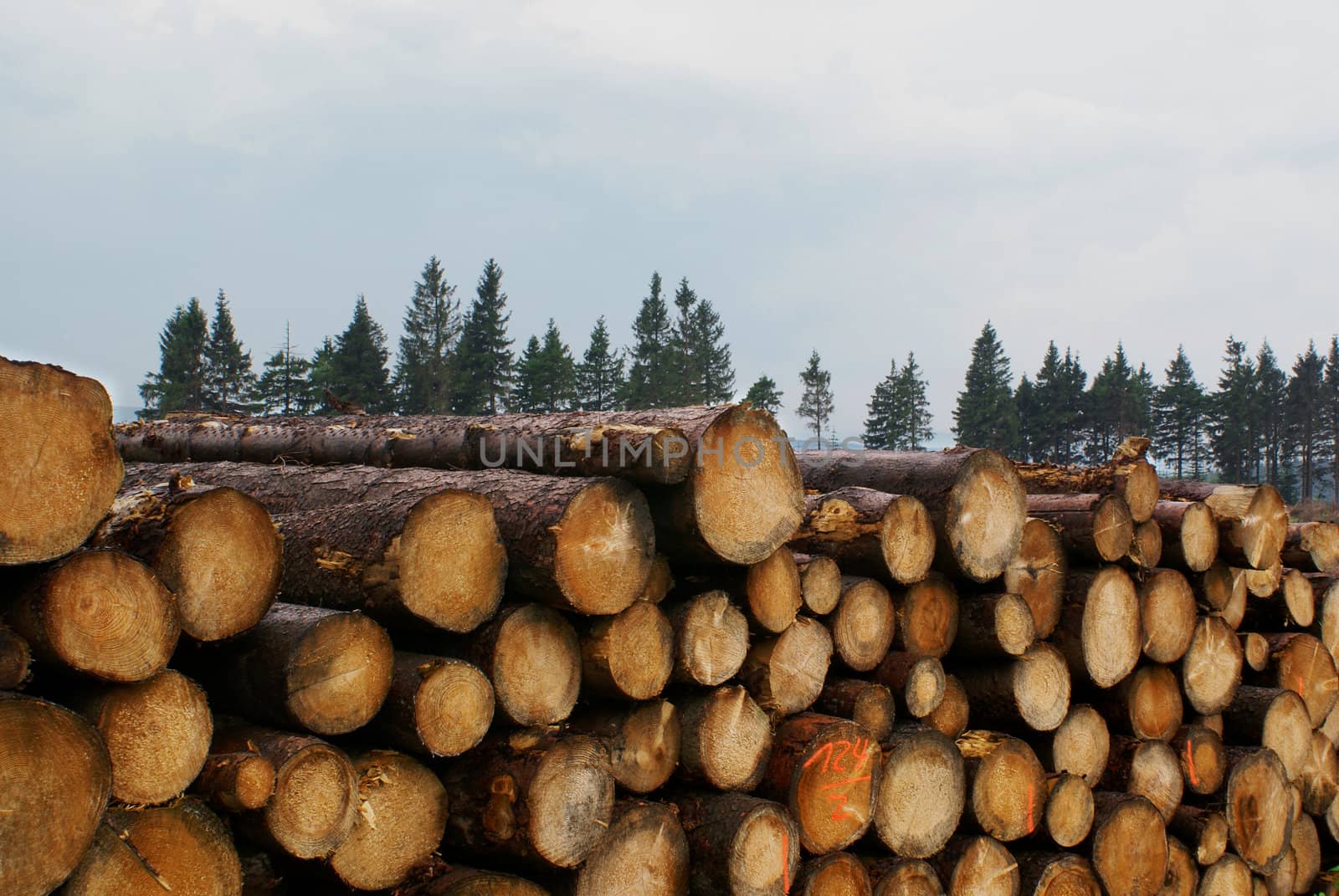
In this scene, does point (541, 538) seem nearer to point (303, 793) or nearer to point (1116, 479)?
point (303, 793)

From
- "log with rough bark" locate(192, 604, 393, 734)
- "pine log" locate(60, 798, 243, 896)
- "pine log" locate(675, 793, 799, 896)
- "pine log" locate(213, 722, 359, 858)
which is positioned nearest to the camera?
"pine log" locate(60, 798, 243, 896)

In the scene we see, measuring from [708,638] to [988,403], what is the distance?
61071mm

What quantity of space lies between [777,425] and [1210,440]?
72.1 m

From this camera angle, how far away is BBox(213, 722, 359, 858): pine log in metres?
2.62

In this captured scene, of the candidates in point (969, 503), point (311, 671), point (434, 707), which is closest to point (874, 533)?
point (969, 503)

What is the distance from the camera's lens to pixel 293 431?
21.5 feet

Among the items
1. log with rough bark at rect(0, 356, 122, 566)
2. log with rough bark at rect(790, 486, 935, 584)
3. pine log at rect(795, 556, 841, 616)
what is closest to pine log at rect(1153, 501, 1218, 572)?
log with rough bark at rect(790, 486, 935, 584)

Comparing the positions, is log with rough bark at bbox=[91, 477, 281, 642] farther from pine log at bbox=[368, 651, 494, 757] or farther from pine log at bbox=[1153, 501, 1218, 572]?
pine log at bbox=[1153, 501, 1218, 572]

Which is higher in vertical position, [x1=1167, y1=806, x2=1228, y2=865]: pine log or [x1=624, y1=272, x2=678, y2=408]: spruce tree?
[x1=624, y1=272, x2=678, y2=408]: spruce tree

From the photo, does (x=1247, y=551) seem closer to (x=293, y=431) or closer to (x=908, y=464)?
(x=908, y=464)

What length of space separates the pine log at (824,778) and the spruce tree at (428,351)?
44728 millimetres

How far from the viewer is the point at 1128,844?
4.88m

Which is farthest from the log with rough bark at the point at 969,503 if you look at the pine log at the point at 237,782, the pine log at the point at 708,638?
the pine log at the point at 237,782

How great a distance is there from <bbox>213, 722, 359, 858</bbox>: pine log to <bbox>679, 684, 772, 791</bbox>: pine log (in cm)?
133
